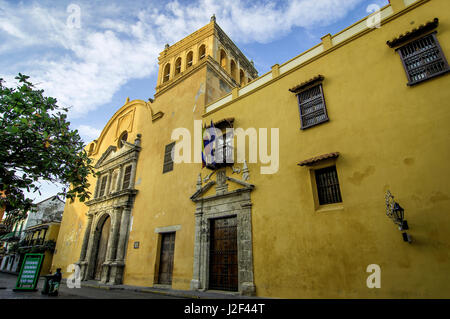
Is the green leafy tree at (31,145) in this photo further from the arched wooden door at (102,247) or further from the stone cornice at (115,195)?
the arched wooden door at (102,247)

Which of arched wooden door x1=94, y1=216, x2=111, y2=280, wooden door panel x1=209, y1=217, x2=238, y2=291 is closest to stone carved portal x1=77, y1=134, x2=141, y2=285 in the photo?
arched wooden door x1=94, y1=216, x2=111, y2=280

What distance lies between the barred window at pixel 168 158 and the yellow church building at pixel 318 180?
0.40 feet

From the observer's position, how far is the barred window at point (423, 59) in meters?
6.05

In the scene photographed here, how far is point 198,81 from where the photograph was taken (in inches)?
529

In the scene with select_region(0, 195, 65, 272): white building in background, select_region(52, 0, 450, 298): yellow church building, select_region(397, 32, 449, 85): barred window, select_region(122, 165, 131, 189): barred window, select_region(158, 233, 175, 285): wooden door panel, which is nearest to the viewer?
select_region(52, 0, 450, 298): yellow church building

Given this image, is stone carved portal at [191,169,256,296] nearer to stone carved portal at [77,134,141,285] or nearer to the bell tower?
stone carved portal at [77,134,141,285]

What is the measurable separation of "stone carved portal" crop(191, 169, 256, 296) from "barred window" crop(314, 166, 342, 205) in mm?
2335

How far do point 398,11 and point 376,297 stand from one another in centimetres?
773

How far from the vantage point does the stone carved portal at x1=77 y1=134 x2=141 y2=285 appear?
13055mm

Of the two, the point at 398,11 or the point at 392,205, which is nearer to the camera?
the point at 392,205

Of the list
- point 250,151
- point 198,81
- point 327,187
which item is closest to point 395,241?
point 327,187

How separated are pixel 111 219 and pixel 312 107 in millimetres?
12639

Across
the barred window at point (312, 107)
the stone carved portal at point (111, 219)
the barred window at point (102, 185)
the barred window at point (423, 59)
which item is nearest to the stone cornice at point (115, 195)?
the stone carved portal at point (111, 219)
